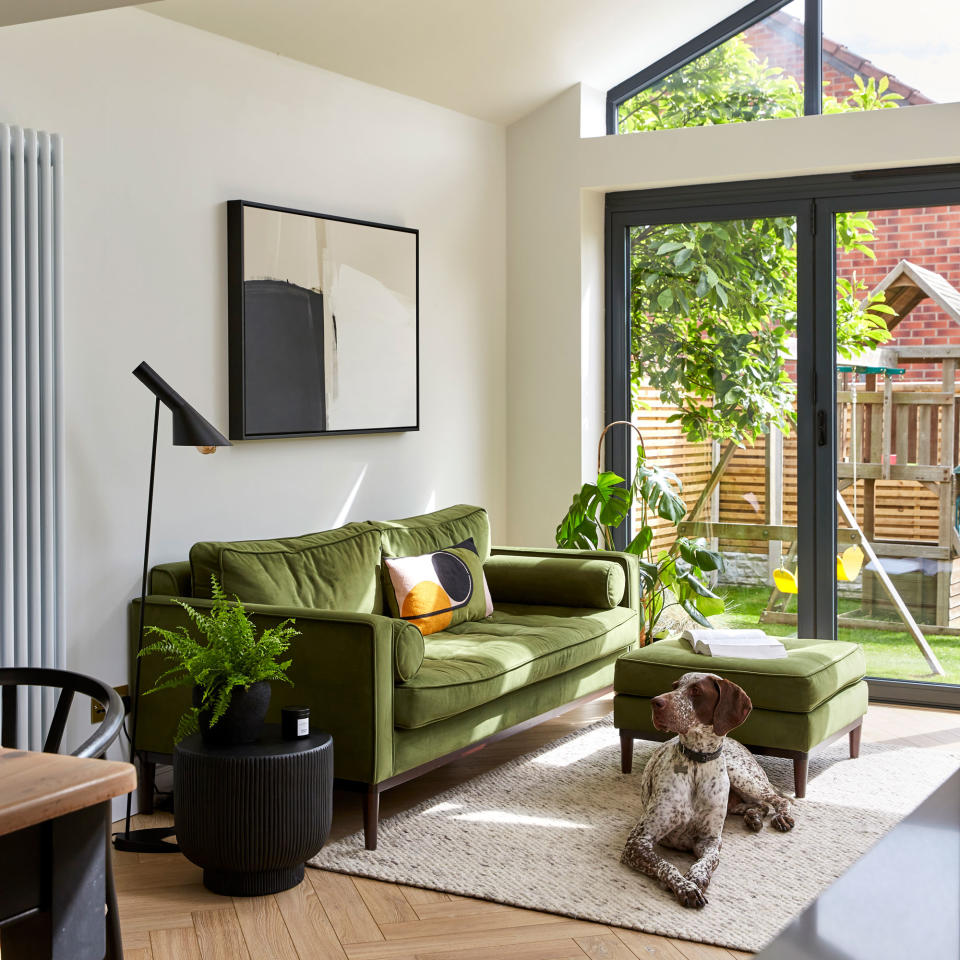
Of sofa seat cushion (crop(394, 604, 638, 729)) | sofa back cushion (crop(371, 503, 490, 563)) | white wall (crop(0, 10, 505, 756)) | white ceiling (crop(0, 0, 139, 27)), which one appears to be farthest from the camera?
sofa back cushion (crop(371, 503, 490, 563))

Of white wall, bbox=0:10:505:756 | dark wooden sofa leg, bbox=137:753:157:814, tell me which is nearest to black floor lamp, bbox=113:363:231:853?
dark wooden sofa leg, bbox=137:753:157:814

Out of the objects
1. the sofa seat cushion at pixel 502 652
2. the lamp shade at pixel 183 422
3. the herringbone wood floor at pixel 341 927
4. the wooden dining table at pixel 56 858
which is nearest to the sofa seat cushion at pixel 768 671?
the sofa seat cushion at pixel 502 652

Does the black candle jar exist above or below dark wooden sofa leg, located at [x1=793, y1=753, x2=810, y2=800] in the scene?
above

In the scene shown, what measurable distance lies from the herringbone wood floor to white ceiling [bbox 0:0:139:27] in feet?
7.29

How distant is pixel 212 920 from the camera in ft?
9.74

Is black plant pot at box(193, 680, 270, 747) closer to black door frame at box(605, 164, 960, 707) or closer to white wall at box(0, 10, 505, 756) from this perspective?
white wall at box(0, 10, 505, 756)

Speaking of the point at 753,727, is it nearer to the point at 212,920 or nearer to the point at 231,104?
the point at 212,920

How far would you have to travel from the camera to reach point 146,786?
3.79 meters

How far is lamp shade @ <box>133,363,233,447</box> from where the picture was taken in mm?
3451

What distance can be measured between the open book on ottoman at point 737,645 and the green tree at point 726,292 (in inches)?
67.4

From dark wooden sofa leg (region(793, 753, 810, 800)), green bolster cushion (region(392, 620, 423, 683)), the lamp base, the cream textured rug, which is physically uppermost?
green bolster cushion (region(392, 620, 423, 683))

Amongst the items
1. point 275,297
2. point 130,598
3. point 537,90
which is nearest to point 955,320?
point 537,90

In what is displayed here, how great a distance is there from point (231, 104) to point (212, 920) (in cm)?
286

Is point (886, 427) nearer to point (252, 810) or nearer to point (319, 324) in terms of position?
point (319, 324)
